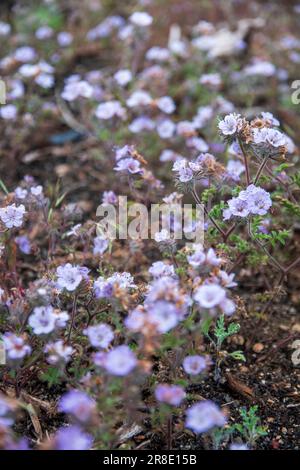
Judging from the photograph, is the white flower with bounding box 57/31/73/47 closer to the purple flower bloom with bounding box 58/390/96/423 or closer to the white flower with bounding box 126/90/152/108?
the white flower with bounding box 126/90/152/108

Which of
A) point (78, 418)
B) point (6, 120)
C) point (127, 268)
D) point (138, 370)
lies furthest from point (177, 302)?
point (6, 120)

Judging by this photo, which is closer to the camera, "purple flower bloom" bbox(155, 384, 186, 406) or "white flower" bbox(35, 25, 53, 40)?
"purple flower bloom" bbox(155, 384, 186, 406)

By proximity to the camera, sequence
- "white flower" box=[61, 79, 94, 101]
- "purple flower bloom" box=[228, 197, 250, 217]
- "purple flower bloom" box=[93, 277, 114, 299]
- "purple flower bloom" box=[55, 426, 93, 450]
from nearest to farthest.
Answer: "purple flower bloom" box=[55, 426, 93, 450], "purple flower bloom" box=[93, 277, 114, 299], "purple flower bloom" box=[228, 197, 250, 217], "white flower" box=[61, 79, 94, 101]

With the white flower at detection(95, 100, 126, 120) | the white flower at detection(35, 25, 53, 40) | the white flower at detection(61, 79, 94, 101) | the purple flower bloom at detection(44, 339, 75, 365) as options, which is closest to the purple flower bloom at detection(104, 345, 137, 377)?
the purple flower bloom at detection(44, 339, 75, 365)

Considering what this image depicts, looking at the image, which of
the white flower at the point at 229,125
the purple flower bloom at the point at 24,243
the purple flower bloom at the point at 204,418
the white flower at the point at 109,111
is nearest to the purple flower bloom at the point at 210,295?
the purple flower bloom at the point at 204,418

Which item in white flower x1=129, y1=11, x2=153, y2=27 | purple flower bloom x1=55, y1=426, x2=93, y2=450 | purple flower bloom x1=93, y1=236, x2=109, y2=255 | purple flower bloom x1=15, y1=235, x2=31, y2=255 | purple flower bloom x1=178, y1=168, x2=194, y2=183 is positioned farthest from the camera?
white flower x1=129, y1=11, x2=153, y2=27

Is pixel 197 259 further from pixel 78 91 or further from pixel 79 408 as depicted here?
pixel 78 91

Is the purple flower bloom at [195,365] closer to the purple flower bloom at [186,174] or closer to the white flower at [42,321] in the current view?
the white flower at [42,321]

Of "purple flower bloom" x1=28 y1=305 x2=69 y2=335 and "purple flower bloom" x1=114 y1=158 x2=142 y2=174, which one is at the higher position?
"purple flower bloom" x1=114 y1=158 x2=142 y2=174
